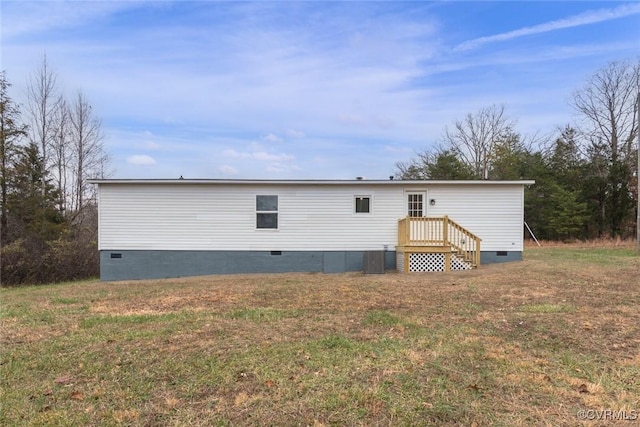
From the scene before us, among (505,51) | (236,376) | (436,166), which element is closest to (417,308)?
(236,376)

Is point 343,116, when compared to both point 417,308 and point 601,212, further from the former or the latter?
point 601,212

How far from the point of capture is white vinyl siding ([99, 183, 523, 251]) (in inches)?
492

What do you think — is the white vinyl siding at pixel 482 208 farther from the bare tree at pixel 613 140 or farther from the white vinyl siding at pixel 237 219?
the bare tree at pixel 613 140

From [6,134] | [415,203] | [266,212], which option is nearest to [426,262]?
[415,203]

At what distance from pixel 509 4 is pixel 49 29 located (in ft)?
36.5

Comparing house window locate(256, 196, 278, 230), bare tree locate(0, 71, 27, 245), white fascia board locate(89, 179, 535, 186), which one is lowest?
house window locate(256, 196, 278, 230)

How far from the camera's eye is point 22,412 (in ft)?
9.07

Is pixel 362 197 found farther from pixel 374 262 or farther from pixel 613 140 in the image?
pixel 613 140

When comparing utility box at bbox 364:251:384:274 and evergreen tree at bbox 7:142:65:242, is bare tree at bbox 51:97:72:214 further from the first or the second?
utility box at bbox 364:251:384:274

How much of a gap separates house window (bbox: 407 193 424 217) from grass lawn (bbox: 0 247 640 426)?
19.4 feet

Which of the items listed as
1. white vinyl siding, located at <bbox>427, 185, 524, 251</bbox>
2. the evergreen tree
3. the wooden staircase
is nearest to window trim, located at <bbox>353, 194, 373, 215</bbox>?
the wooden staircase

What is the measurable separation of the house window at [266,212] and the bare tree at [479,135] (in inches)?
931

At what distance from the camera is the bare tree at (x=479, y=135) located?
1266 inches

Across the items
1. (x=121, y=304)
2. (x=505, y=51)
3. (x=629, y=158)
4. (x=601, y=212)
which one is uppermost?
(x=505, y=51)
